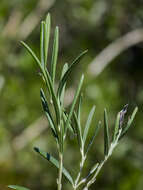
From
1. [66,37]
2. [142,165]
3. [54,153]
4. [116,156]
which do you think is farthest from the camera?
[66,37]

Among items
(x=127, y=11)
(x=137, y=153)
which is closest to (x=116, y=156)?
(x=137, y=153)

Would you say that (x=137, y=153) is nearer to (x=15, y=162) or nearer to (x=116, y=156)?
(x=116, y=156)

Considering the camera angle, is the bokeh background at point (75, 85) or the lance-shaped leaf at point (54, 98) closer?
the lance-shaped leaf at point (54, 98)

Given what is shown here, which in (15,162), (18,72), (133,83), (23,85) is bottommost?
(133,83)

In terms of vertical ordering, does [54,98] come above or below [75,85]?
above

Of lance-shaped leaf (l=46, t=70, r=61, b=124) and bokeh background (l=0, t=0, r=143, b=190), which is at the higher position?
lance-shaped leaf (l=46, t=70, r=61, b=124)

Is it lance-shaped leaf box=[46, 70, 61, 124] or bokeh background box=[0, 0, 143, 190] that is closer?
lance-shaped leaf box=[46, 70, 61, 124]

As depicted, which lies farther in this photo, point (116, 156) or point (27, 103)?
point (27, 103)

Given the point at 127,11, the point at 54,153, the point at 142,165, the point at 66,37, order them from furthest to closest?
the point at 66,37 < the point at 127,11 < the point at 54,153 < the point at 142,165
